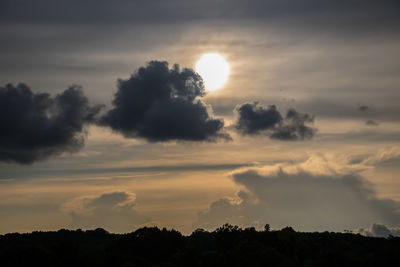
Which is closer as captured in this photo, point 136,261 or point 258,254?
point 258,254

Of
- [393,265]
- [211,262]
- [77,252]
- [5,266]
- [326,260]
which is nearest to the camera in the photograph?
[393,265]

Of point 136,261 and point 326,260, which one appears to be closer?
point 326,260

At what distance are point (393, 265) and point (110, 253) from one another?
92950 millimetres

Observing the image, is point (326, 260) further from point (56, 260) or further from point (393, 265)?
point (56, 260)

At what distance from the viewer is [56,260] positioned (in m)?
170

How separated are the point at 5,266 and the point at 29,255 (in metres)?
6.74

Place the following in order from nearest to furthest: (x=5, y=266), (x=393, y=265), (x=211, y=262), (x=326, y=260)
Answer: (x=393, y=265) → (x=326, y=260) → (x=211, y=262) → (x=5, y=266)

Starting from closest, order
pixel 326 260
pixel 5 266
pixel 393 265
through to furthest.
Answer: pixel 393 265 < pixel 326 260 < pixel 5 266

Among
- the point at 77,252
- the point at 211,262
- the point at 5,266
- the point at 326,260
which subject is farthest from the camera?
the point at 77,252

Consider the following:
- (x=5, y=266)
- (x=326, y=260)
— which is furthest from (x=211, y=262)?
(x=5, y=266)

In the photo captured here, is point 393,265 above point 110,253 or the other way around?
the other way around

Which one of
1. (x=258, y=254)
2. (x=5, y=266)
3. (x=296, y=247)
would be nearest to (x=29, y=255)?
(x=5, y=266)

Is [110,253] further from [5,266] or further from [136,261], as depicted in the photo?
[5,266]

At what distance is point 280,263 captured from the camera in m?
151
